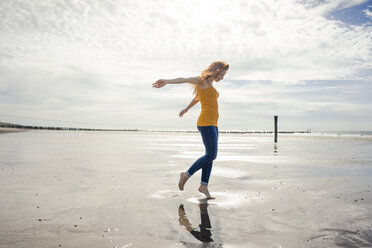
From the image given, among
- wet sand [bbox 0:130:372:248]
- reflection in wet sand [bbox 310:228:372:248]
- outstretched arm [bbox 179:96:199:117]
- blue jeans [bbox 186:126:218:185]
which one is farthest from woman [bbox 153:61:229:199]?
reflection in wet sand [bbox 310:228:372:248]

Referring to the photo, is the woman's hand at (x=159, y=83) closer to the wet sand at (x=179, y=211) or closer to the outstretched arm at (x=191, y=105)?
the outstretched arm at (x=191, y=105)

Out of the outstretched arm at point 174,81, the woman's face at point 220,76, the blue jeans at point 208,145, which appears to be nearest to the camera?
the outstretched arm at point 174,81

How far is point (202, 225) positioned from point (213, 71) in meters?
2.63

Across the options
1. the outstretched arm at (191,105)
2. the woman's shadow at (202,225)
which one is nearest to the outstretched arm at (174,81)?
the outstretched arm at (191,105)

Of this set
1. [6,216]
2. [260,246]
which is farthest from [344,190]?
[6,216]

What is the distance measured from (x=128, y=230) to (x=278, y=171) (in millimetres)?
5748

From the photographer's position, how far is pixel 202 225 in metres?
3.56

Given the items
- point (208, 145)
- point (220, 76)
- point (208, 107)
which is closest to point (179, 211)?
point (208, 145)

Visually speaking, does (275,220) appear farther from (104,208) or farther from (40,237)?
(40,237)

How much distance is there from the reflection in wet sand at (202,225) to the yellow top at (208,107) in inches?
55.7

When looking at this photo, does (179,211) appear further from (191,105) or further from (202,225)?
(191,105)

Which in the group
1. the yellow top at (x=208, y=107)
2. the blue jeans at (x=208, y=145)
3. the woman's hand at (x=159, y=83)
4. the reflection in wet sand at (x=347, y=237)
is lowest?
the reflection in wet sand at (x=347, y=237)

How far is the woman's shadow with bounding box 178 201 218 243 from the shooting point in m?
3.14

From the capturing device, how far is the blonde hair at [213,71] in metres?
5.20
